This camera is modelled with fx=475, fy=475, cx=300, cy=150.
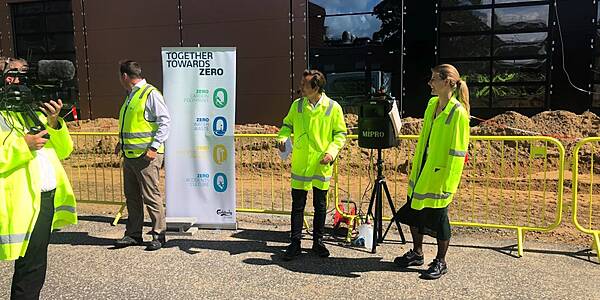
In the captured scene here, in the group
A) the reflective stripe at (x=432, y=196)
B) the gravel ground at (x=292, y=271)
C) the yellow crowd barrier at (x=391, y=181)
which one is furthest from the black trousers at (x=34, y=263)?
the yellow crowd barrier at (x=391, y=181)

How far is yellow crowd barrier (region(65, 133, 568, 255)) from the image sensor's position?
6.86 m

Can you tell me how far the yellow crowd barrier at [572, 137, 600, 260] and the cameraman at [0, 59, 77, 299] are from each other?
4651 millimetres

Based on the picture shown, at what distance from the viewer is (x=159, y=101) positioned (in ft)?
16.5

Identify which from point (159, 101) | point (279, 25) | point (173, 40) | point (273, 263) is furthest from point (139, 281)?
point (173, 40)

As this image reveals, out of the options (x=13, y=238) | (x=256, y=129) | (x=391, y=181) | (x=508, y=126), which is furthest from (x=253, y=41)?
(x=13, y=238)

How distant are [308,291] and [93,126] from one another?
12.0m

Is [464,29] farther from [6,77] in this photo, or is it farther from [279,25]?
[6,77]

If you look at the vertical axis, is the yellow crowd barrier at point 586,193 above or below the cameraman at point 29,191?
below

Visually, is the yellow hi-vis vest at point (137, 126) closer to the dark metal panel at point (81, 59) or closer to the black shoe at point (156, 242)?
the black shoe at point (156, 242)

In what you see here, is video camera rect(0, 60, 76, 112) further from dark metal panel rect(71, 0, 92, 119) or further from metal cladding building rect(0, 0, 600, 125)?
dark metal panel rect(71, 0, 92, 119)

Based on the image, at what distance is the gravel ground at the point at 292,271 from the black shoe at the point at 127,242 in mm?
92

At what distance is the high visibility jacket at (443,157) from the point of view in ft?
12.8

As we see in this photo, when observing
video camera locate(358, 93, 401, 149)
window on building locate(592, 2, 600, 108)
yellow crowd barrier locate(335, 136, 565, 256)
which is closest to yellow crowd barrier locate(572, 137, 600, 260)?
yellow crowd barrier locate(335, 136, 565, 256)

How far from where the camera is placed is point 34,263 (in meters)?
2.86
